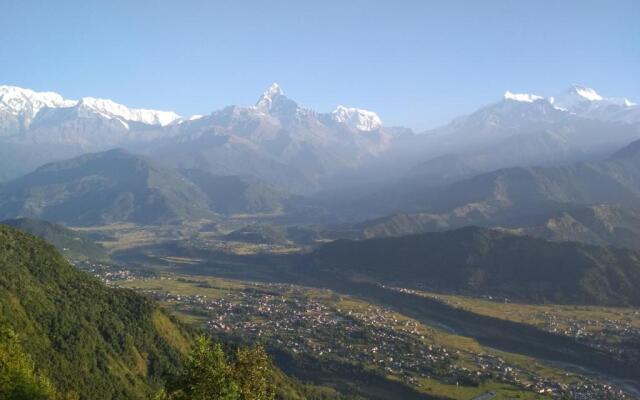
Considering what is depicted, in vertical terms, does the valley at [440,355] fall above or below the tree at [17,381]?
below

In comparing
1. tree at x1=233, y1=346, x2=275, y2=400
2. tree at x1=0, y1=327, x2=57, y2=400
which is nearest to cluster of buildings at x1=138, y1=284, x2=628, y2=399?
tree at x1=233, y1=346, x2=275, y2=400

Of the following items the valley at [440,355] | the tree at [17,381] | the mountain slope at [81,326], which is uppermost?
the tree at [17,381]

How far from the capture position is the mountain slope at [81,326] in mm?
105188

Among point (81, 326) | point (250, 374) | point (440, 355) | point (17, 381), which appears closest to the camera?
point (250, 374)

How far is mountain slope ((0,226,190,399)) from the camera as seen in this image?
105 meters

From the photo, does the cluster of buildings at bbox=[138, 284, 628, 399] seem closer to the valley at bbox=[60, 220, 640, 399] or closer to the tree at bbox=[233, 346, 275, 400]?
the valley at bbox=[60, 220, 640, 399]

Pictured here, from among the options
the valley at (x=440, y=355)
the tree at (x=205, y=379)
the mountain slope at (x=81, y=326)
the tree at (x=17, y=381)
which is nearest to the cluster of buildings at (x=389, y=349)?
the valley at (x=440, y=355)

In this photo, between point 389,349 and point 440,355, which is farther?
point 389,349

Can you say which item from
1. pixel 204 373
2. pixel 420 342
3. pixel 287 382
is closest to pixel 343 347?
pixel 420 342

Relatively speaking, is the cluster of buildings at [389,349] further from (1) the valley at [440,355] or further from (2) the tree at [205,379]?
(2) the tree at [205,379]

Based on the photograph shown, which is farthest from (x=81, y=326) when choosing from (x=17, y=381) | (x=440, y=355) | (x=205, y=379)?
(x=440, y=355)

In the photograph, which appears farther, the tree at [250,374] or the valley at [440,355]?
the valley at [440,355]

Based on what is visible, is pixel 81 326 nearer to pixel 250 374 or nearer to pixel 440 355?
pixel 250 374

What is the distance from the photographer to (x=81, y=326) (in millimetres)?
118500
